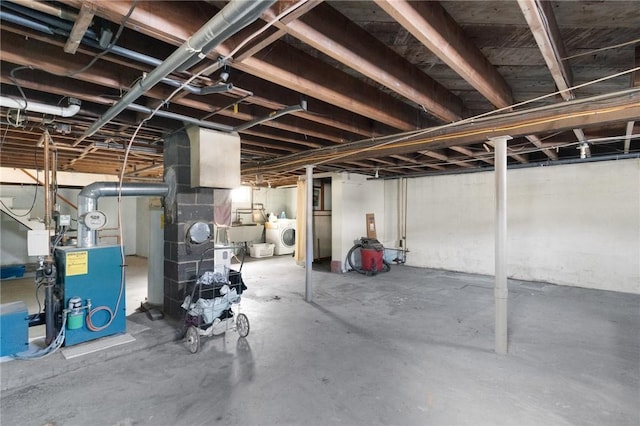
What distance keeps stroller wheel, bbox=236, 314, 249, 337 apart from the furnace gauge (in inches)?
62.1

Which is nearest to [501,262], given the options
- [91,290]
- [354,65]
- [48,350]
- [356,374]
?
[356,374]

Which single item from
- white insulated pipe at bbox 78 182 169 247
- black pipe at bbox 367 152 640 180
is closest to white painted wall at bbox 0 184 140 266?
white insulated pipe at bbox 78 182 169 247

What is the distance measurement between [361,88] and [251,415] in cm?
246

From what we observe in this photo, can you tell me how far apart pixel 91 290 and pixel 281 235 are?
5.72 meters

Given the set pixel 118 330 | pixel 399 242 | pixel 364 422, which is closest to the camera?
pixel 364 422

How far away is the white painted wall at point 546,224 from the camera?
4637mm

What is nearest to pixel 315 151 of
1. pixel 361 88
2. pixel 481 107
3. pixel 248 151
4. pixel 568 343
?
pixel 248 151

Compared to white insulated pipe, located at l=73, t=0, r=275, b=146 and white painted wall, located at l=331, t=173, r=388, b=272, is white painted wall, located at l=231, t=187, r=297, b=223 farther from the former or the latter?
white insulated pipe, located at l=73, t=0, r=275, b=146

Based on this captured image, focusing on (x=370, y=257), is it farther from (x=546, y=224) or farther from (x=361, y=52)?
(x=361, y=52)

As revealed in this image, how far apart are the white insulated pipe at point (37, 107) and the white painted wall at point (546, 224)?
6117 mm

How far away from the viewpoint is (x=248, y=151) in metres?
4.49

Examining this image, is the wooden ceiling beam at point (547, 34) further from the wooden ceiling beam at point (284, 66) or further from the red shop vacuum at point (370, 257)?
the red shop vacuum at point (370, 257)

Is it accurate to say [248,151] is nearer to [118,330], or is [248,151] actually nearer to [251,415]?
[118,330]

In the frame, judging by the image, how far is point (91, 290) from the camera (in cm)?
270
